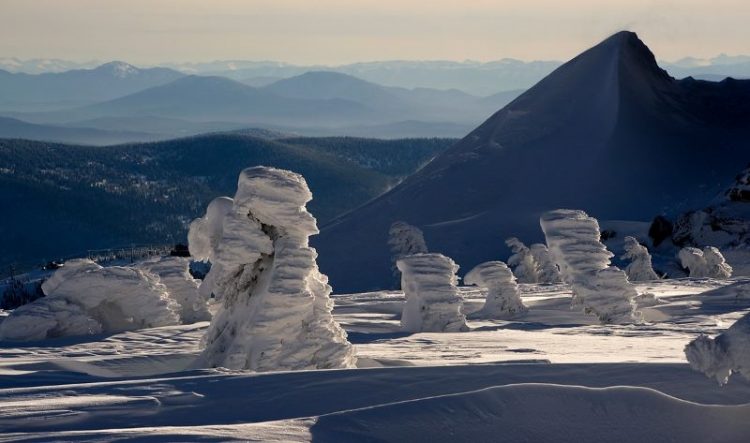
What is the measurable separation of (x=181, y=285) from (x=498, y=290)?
7876mm

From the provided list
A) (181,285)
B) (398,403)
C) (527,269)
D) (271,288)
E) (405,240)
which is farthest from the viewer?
(405,240)

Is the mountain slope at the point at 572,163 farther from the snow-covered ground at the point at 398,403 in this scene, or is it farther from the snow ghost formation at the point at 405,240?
the snow-covered ground at the point at 398,403

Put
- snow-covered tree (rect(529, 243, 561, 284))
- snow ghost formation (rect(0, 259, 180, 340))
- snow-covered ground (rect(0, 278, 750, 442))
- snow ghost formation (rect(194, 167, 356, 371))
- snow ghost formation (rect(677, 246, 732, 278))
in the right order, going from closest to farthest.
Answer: snow-covered ground (rect(0, 278, 750, 442))
snow ghost formation (rect(194, 167, 356, 371))
snow ghost formation (rect(0, 259, 180, 340))
snow ghost formation (rect(677, 246, 732, 278))
snow-covered tree (rect(529, 243, 561, 284))

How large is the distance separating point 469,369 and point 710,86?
79.3 metres

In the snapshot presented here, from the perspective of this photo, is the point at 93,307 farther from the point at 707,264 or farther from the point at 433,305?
the point at 707,264

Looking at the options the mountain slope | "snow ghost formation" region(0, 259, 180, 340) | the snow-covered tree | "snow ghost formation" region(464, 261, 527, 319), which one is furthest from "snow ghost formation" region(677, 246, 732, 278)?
"snow ghost formation" region(0, 259, 180, 340)

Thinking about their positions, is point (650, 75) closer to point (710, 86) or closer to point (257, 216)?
point (710, 86)

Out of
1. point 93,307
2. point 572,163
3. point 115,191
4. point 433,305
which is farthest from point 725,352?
point 115,191

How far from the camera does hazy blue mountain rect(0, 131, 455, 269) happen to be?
141875mm

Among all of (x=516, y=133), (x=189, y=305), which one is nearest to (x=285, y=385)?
(x=189, y=305)

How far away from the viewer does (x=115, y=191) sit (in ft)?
527

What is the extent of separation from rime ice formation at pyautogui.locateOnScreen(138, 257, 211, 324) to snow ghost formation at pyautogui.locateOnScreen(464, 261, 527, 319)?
6.68m

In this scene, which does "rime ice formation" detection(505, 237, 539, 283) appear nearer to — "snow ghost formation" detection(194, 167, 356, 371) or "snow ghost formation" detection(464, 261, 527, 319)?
"snow ghost formation" detection(464, 261, 527, 319)

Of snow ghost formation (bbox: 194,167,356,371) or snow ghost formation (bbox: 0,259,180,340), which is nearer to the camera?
snow ghost formation (bbox: 194,167,356,371)
